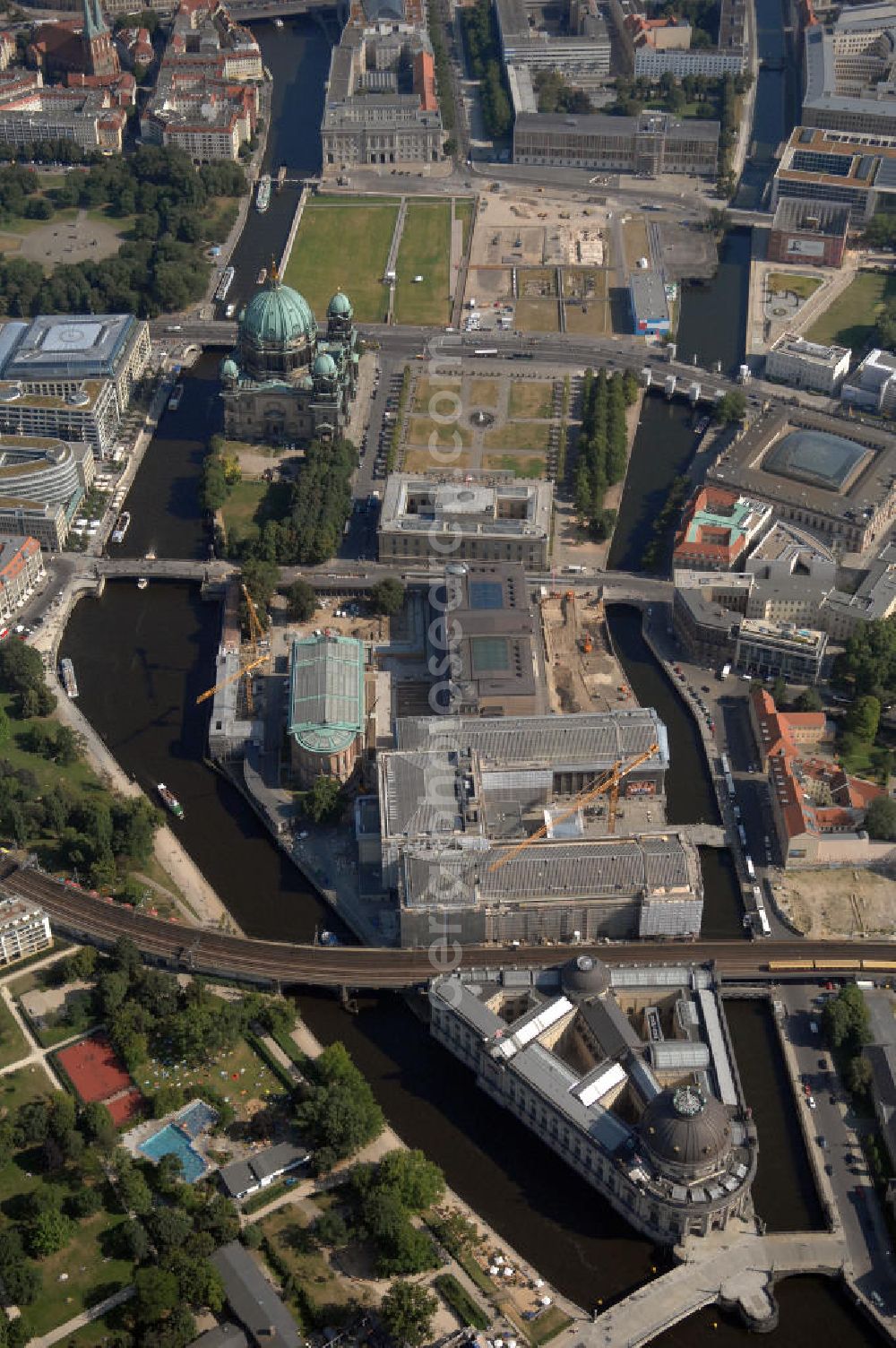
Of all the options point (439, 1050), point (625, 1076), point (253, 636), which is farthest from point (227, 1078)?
point (253, 636)

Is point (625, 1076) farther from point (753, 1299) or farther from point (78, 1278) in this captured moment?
point (78, 1278)

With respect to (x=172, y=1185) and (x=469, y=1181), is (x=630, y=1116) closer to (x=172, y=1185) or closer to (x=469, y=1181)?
(x=469, y=1181)

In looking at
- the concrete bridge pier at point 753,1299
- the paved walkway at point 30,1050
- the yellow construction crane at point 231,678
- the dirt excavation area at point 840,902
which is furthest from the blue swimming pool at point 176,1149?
the dirt excavation area at point 840,902

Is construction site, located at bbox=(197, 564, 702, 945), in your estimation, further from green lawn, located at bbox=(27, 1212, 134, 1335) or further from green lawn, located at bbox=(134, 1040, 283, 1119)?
green lawn, located at bbox=(27, 1212, 134, 1335)

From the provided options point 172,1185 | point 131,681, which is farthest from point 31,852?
point 172,1185

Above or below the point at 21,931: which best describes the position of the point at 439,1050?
below

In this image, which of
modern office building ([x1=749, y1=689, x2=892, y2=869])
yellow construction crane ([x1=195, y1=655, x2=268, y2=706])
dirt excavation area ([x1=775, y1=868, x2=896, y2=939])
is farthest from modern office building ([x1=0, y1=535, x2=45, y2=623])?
dirt excavation area ([x1=775, y1=868, x2=896, y2=939])
